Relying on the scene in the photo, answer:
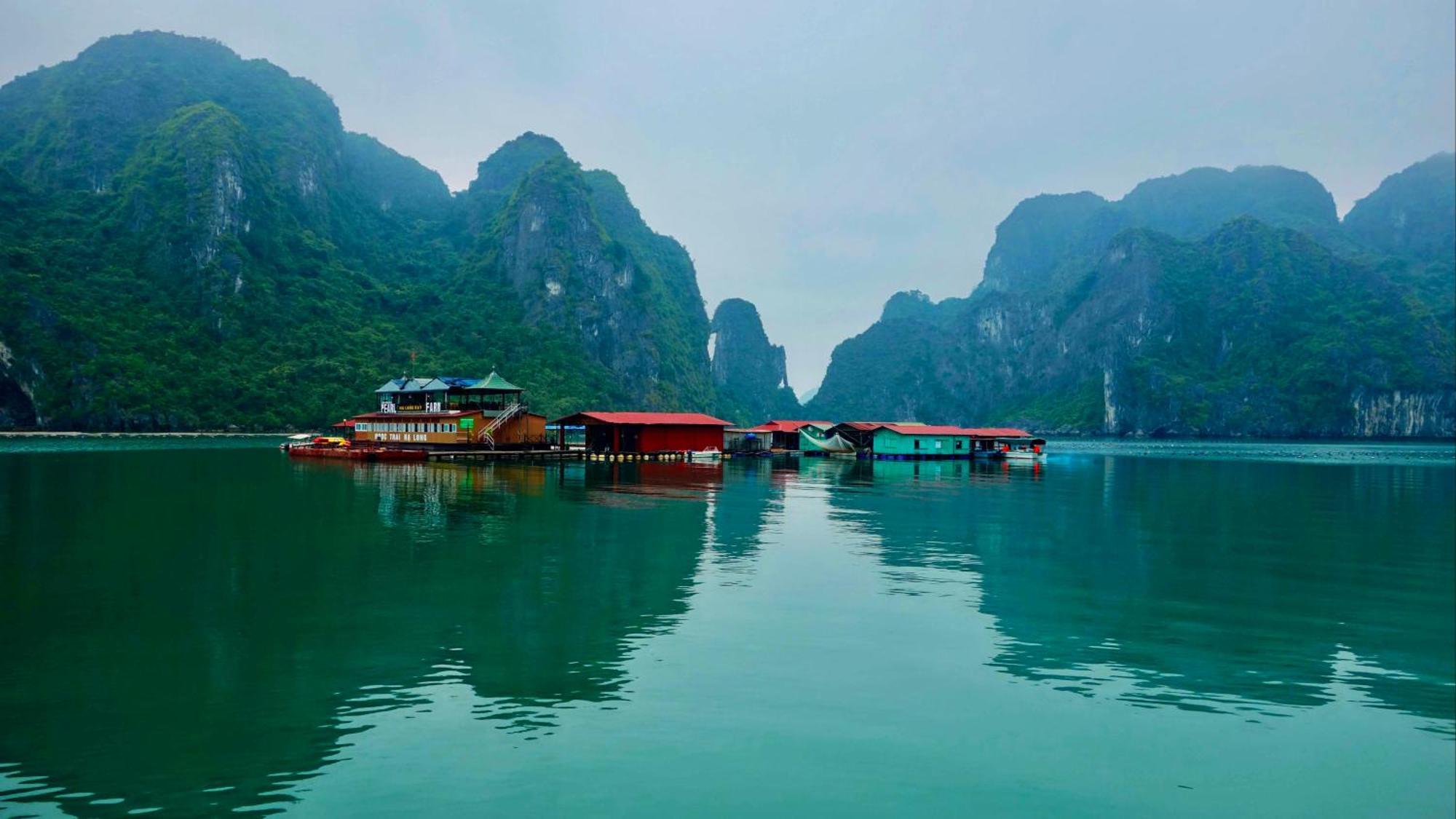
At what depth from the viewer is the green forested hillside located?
110438mm

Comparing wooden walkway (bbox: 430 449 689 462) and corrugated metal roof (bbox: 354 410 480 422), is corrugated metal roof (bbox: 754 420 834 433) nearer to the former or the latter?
wooden walkway (bbox: 430 449 689 462)

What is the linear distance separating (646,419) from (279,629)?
65704mm

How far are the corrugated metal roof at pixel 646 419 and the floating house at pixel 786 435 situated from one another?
10.4 metres

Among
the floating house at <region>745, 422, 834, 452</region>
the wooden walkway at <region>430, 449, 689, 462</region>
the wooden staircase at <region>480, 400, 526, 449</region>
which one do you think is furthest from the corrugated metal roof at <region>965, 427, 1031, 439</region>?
the wooden staircase at <region>480, 400, 526, 449</region>

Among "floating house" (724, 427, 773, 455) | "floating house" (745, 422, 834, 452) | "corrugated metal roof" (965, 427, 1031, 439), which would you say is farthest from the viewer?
"floating house" (745, 422, 834, 452)

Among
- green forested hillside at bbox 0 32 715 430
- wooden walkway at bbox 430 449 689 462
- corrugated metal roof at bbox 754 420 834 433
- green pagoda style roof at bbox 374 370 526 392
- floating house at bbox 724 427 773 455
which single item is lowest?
wooden walkway at bbox 430 449 689 462

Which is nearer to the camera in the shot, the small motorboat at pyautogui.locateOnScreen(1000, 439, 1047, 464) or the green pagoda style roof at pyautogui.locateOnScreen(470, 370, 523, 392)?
the green pagoda style roof at pyautogui.locateOnScreen(470, 370, 523, 392)

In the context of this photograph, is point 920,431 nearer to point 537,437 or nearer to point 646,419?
point 646,419

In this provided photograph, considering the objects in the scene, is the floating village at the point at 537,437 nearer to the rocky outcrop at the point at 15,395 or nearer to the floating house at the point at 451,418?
the floating house at the point at 451,418

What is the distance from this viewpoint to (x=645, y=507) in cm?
3662

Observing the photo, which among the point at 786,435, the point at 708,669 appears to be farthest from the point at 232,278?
the point at 708,669

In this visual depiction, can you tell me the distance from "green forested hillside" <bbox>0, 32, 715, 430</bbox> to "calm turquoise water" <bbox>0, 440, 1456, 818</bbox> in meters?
97.1

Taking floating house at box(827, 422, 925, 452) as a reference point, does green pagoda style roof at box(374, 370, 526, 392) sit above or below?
above

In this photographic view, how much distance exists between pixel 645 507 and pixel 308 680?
24439 millimetres
